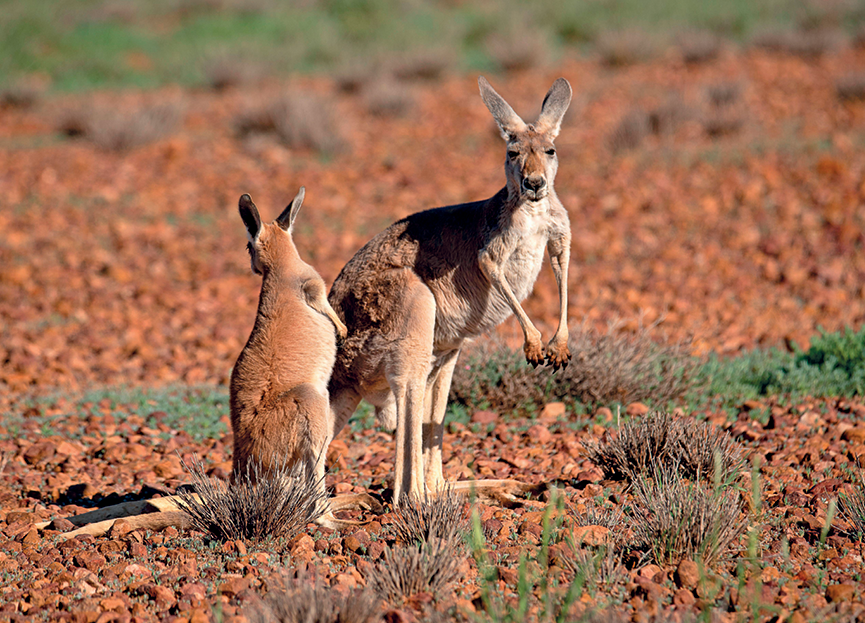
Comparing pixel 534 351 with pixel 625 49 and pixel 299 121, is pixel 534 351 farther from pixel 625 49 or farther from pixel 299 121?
pixel 625 49

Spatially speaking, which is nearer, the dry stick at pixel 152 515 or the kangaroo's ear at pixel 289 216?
the dry stick at pixel 152 515

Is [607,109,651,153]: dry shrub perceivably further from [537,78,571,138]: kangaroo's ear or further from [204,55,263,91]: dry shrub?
[204,55,263,91]: dry shrub

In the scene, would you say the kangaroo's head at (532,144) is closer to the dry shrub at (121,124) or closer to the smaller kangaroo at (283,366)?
the smaller kangaroo at (283,366)

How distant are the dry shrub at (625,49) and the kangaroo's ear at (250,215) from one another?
1444 cm

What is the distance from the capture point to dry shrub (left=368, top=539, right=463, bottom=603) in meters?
3.22

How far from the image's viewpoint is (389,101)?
14609 millimetres

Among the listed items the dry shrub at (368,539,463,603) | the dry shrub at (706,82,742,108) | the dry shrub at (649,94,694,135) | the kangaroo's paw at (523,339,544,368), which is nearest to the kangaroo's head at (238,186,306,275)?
the kangaroo's paw at (523,339,544,368)

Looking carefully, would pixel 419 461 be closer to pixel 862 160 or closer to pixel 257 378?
pixel 257 378

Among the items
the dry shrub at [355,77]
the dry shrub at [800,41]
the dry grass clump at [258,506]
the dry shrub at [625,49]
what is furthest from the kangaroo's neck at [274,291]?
the dry shrub at [800,41]

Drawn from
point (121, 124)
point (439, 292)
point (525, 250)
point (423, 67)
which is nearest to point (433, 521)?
point (439, 292)

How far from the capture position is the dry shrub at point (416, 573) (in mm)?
3223

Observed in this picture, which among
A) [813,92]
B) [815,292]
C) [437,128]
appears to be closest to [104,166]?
[437,128]

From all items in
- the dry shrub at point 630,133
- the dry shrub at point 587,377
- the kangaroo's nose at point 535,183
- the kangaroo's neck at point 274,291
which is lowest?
the dry shrub at point 587,377

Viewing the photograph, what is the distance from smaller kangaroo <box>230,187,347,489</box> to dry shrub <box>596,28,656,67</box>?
14.3 m
